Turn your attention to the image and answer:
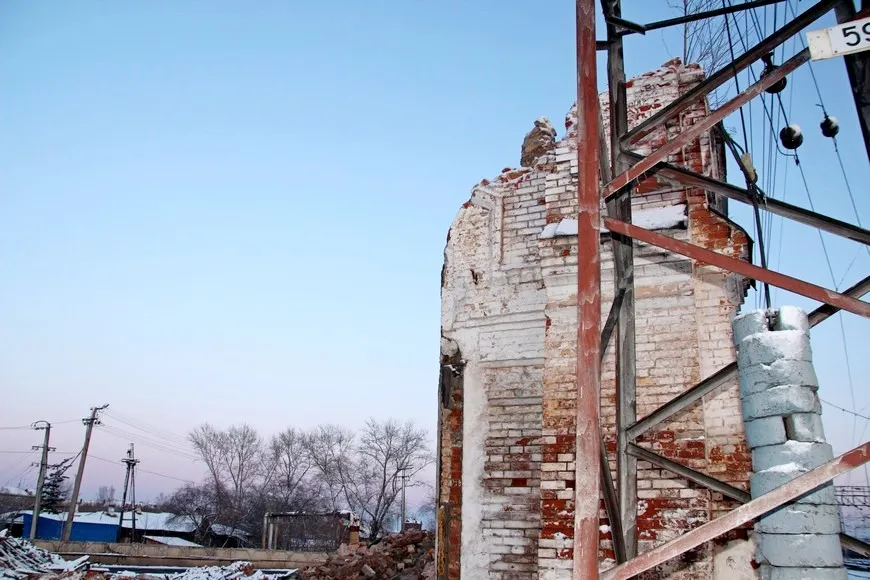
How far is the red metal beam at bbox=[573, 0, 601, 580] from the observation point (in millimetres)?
→ 3012

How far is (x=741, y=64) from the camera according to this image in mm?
3684

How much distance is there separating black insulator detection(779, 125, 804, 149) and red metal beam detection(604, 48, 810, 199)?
1.11m

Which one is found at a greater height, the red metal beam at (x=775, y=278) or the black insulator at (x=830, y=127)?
the black insulator at (x=830, y=127)

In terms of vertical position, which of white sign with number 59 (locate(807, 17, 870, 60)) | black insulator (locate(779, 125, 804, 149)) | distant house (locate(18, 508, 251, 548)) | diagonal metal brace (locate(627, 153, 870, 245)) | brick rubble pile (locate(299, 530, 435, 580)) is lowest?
distant house (locate(18, 508, 251, 548))

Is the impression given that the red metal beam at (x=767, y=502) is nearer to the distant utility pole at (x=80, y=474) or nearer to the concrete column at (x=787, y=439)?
the concrete column at (x=787, y=439)

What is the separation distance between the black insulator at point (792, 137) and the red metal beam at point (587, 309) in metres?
1.70

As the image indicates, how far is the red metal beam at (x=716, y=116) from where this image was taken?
10.9ft

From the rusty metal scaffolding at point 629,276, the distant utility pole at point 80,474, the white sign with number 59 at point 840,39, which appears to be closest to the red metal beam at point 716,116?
the rusty metal scaffolding at point 629,276

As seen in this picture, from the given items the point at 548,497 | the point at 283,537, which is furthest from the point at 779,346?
the point at 283,537

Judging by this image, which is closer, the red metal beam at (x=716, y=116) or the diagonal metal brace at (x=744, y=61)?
the red metal beam at (x=716, y=116)

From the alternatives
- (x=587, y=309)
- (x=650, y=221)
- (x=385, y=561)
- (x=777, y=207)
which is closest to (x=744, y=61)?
(x=777, y=207)

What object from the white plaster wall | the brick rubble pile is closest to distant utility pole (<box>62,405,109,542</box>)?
the brick rubble pile

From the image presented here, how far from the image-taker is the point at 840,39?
10.2ft

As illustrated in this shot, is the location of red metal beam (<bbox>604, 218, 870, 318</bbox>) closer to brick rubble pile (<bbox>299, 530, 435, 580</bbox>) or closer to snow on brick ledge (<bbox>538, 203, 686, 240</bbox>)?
snow on brick ledge (<bbox>538, 203, 686, 240</bbox>)
